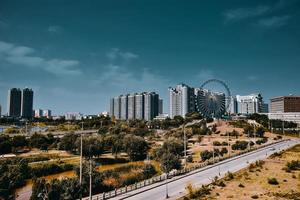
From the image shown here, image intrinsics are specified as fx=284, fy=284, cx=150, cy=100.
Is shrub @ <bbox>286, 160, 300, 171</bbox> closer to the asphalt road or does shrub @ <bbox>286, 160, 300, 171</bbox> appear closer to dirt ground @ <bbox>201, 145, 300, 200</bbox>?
dirt ground @ <bbox>201, 145, 300, 200</bbox>

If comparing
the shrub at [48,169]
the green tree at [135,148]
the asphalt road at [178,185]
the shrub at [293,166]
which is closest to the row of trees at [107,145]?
the green tree at [135,148]

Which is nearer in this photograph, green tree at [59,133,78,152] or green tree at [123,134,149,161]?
green tree at [123,134,149,161]

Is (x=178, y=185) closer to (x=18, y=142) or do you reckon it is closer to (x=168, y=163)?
(x=168, y=163)

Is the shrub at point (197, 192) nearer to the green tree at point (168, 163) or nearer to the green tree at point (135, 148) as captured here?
the green tree at point (168, 163)

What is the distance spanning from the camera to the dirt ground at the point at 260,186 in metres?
41.3

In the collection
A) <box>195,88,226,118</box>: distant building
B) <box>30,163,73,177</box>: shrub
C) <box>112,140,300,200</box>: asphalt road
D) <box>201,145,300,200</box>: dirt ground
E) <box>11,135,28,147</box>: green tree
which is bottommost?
<box>30,163,73,177</box>: shrub

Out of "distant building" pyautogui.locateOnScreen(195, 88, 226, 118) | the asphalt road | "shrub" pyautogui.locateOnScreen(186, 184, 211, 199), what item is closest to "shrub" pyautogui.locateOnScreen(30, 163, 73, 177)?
the asphalt road

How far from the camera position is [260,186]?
4784cm

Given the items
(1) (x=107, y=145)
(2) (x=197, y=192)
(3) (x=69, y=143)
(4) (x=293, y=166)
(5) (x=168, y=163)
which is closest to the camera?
(2) (x=197, y=192)

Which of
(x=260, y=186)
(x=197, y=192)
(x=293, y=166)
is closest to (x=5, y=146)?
(x=197, y=192)

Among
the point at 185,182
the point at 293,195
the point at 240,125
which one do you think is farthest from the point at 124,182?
the point at 240,125

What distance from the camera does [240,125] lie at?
170875 mm

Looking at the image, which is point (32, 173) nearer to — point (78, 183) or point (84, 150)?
point (84, 150)

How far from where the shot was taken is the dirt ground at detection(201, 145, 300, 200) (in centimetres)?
4128
